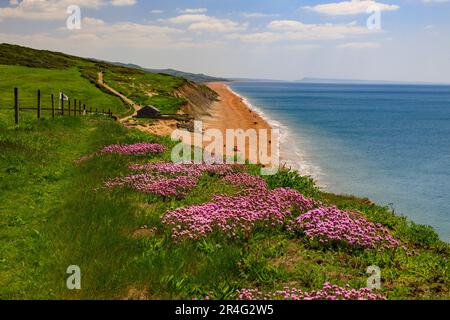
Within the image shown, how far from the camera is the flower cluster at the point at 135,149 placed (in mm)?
20756

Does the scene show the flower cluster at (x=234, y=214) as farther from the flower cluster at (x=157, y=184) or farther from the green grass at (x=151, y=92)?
the green grass at (x=151, y=92)

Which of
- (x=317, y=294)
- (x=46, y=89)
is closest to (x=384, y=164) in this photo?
(x=317, y=294)

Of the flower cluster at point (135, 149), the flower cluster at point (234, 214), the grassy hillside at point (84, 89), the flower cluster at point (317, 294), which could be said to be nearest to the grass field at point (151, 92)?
the grassy hillside at point (84, 89)

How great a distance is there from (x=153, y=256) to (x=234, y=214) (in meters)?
3.08

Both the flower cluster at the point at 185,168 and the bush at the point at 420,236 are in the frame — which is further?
the flower cluster at the point at 185,168

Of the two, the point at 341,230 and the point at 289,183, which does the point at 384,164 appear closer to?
the point at 289,183

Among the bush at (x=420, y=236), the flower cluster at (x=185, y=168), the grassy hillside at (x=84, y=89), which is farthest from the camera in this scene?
the grassy hillside at (x=84, y=89)

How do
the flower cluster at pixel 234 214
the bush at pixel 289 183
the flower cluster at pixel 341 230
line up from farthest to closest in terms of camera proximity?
the bush at pixel 289 183
the flower cluster at pixel 234 214
the flower cluster at pixel 341 230

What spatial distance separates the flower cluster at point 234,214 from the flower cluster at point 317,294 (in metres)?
2.82
